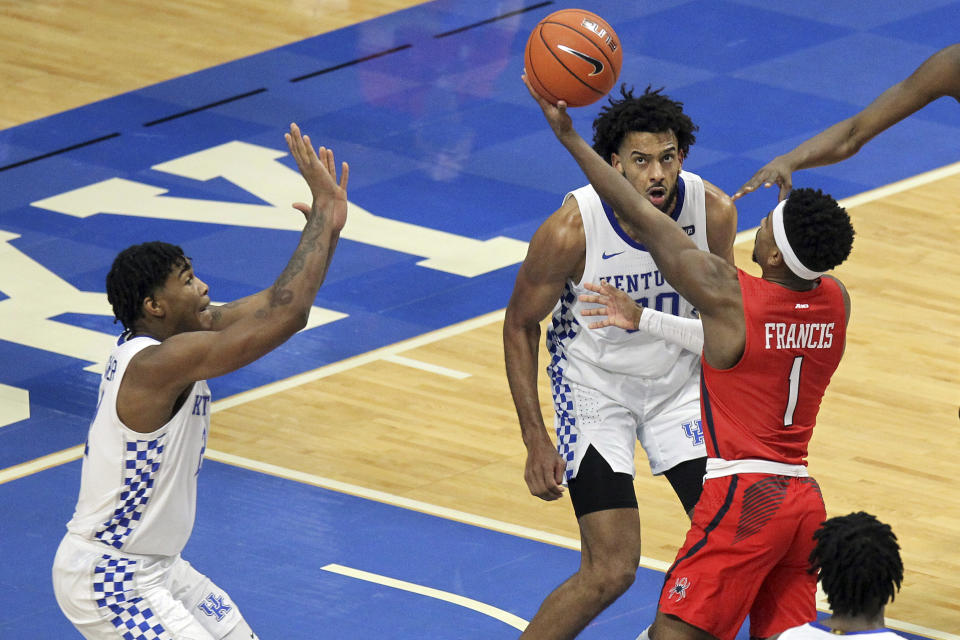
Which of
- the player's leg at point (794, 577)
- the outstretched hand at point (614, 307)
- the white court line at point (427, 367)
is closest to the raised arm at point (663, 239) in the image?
the outstretched hand at point (614, 307)

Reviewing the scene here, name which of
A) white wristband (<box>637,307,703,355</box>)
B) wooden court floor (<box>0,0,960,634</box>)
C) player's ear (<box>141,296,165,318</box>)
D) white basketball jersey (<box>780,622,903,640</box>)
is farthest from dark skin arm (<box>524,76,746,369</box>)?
wooden court floor (<box>0,0,960,634</box>)

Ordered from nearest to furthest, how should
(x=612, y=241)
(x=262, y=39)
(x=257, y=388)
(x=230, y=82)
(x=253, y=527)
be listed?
(x=612, y=241) → (x=253, y=527) → (x=257, y=388) → (x=230, y=82) → (x=262, y=39)

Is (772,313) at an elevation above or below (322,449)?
above

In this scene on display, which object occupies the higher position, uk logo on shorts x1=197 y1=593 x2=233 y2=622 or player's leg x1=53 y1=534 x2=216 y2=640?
player's leg x1=53 y1=534 x2=216 y2=640

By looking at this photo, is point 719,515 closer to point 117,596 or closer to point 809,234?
point 809,234

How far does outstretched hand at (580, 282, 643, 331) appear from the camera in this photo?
7.79m

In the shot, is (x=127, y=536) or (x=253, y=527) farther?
(x=253, y=527)

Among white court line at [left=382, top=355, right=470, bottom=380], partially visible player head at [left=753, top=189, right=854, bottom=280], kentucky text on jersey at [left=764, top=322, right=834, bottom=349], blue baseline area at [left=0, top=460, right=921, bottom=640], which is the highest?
partially visible player head at [left=753, top=189, right=854, bottom=280]

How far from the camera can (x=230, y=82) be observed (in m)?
18.0

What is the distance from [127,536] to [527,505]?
375cm

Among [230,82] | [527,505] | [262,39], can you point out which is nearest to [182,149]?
[230,82]

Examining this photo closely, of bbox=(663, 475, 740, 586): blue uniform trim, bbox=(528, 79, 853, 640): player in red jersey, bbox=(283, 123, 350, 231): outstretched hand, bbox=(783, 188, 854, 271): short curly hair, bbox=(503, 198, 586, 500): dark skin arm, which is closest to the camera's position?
bbox=(783, 188, 854, 271): short curly hair

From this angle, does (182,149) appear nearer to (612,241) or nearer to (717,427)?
(612,241)

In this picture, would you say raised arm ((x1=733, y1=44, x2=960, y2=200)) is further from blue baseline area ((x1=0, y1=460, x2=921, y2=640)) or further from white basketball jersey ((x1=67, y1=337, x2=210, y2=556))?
white basketball jersey ((x1=67, y1=337, x2=210, y2=556))
